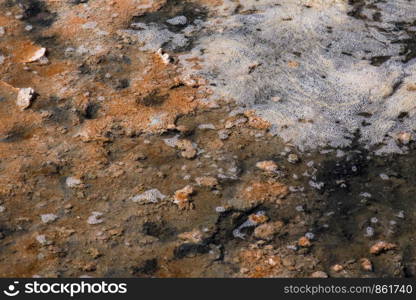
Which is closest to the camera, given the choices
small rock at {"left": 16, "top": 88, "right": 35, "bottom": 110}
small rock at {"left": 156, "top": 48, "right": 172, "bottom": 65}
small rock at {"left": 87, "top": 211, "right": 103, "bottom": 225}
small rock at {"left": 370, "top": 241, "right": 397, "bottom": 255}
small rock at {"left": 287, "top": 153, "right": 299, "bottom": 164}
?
small rock at {"left": 370, "top": 241, "right": 397, "bottom": 255}

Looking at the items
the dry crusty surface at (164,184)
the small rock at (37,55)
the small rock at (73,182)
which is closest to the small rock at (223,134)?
the dry crusty surface at (164,184)

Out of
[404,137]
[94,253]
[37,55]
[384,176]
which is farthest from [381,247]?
[37,55]

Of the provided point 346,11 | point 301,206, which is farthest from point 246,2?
point 301,206

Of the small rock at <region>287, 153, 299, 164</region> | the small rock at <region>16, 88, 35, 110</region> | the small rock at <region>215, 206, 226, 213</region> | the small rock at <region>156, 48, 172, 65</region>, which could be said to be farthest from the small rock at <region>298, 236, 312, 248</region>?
the small rock at <region>16, 88, 35, 110</region>

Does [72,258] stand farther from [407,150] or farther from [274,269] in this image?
[407,150]

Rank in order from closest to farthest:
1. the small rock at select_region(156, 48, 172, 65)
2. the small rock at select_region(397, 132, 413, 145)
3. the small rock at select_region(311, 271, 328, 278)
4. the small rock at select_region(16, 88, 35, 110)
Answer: the small rock at select_region(311, 271, 328, 278) → the small rock at select_region(397, 132, 413, 145) → the small rock at select_region(16, 88, 35, 110) → the small rock at select_region(156, 48, 172, 65)

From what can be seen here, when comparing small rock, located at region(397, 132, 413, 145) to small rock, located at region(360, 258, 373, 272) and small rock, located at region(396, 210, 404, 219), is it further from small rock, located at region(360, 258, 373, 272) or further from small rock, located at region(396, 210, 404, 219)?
small rock, located at region(360, 258, 373, 272)

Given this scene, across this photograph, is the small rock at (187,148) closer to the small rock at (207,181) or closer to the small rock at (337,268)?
the small rock at (207,181)
